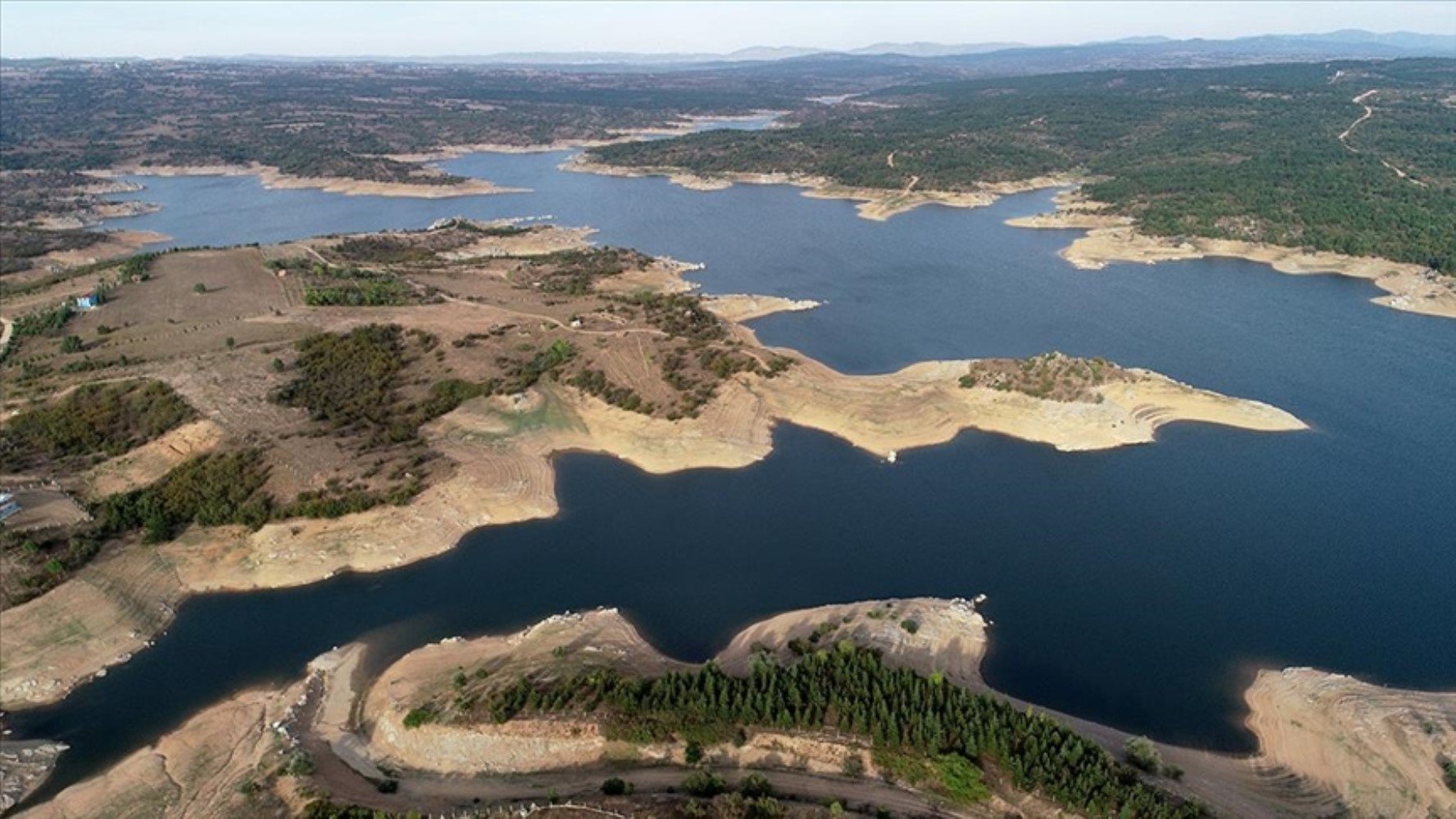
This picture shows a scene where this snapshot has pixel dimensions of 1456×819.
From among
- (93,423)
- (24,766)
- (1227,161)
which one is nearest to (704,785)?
(24,766)

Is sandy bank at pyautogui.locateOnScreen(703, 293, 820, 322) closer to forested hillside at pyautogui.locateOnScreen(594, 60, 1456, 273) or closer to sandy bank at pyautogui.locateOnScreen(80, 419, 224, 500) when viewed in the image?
sandy bank at pyautogui.locateOnScreen(80, 419, 224, 500)

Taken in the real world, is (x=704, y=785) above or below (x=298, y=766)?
above

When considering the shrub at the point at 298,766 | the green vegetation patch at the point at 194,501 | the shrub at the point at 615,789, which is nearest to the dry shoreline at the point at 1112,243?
the green vegetation patch at the point at 194,501

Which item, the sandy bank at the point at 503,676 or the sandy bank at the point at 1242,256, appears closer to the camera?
the sandy bank at the point at 503,676

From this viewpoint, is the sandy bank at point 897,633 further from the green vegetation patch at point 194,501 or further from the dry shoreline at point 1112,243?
the dry shoreline at point 1112,243

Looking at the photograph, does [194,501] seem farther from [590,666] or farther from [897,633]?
[897,633]
